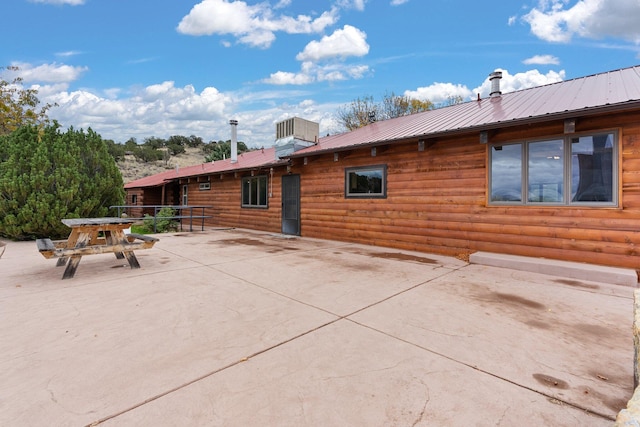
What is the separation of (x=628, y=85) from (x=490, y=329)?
540 cm

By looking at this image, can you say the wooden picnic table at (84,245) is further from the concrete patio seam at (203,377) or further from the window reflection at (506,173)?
the window reflection at (506,173)

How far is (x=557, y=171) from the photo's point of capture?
473 centimetres

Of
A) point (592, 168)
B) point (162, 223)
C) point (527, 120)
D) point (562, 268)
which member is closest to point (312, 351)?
point (562, 268)

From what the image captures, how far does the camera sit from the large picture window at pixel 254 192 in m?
10.7

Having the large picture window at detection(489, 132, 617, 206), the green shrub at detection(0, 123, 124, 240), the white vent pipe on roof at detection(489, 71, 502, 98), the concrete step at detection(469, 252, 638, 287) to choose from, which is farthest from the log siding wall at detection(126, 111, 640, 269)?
the green shrub at detection(0, 123, 124, 240)

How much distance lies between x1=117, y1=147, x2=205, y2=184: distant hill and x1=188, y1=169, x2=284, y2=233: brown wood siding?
2373 cm

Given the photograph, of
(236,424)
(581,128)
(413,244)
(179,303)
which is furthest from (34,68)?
(581,128)

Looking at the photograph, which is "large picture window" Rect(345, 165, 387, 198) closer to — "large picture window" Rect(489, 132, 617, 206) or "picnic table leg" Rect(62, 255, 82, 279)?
"large picture window" Rect(489, 132, 617, 206)

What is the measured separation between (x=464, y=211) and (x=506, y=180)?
896 millimetres

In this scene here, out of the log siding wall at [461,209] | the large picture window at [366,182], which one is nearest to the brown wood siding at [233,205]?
the log siding wall at [461,209]

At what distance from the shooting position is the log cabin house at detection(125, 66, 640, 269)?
13.9 ft

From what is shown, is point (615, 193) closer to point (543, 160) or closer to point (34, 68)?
point (543, 160)

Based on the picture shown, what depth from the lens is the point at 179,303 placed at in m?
3.12

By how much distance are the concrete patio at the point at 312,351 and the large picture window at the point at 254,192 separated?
22.0ft
